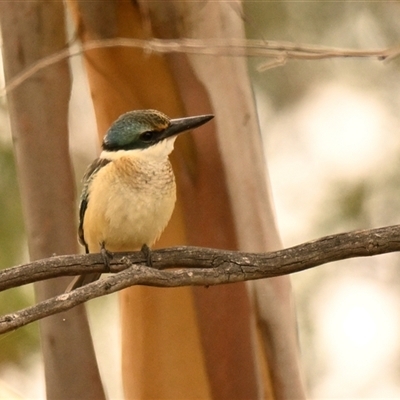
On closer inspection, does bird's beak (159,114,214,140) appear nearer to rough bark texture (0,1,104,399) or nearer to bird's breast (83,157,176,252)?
bird's breast (83,157,176,252)

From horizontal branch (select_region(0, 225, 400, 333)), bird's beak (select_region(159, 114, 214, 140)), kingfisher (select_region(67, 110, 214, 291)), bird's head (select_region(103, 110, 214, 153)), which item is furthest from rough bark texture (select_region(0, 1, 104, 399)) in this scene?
horizontal branch (select_region(0, 225, 400, 333))


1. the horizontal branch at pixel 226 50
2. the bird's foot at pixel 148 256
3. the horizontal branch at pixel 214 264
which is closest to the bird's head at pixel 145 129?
the horizontal branch at pixel 226 50

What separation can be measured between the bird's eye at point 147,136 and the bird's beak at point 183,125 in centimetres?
3

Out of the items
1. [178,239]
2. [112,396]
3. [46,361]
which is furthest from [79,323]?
[112,396]

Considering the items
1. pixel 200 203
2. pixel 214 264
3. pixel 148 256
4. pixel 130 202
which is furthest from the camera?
pixel 200 203

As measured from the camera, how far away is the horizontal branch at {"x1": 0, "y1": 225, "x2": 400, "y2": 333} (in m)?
1.68

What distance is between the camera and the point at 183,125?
229cm

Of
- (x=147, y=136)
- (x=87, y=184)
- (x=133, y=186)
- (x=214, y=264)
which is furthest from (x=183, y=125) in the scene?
(x=214, y=264)

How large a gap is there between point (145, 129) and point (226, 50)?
46 cm

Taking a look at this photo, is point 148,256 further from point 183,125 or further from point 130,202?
point 183,125

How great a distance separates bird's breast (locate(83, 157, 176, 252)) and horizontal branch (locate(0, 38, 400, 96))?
0.37 meters

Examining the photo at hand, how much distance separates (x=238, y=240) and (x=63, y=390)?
0.76 m

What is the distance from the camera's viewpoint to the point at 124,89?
2.76 metres

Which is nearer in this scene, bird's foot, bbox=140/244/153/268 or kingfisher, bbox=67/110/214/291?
bird's foot, bbox=140/244/153/268
